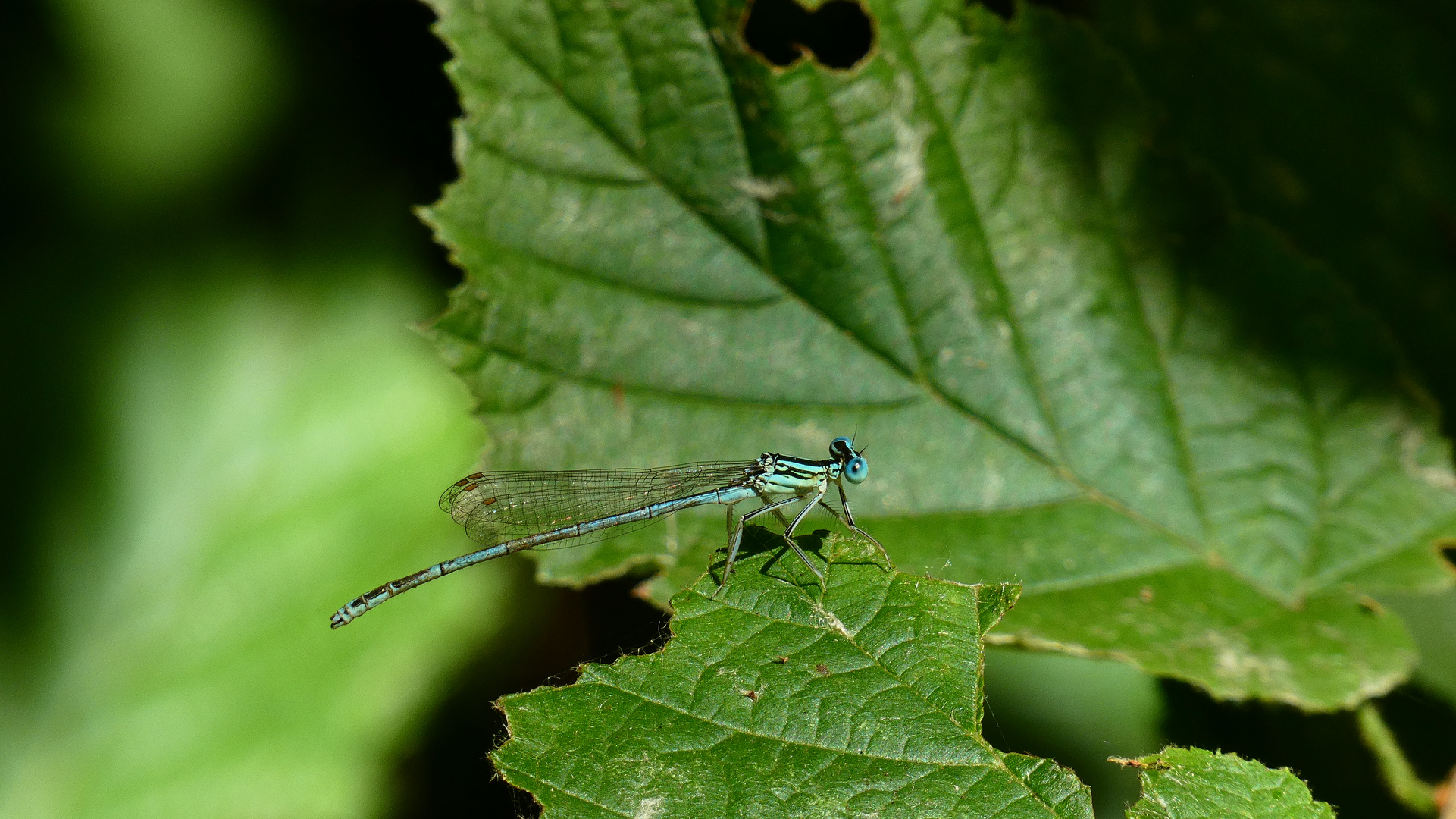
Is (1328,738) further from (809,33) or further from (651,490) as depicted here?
(809,33)

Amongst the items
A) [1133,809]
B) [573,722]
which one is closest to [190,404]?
[573,722]

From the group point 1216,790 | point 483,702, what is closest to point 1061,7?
point 1216,790

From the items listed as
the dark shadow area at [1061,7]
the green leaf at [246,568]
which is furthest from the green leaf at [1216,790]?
the green leaf at [246,568]

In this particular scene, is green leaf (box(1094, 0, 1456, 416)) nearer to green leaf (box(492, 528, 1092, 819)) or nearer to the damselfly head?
the damselfly head

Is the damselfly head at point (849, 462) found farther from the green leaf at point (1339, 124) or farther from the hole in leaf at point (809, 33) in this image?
the green leaf at point (1339, 124)

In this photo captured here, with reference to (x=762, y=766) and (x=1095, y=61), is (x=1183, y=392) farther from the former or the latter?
(x=762, y=766)

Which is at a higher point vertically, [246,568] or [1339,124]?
[1339,124]
